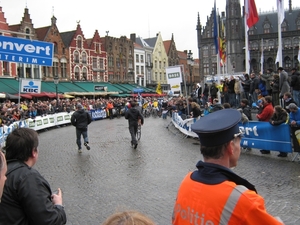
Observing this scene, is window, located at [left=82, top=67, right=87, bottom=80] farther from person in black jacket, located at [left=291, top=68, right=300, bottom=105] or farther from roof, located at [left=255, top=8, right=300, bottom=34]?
roof, located at [left=255, top=8, right=300, bottom=34]

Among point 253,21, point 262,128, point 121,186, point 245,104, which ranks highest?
point 253,21

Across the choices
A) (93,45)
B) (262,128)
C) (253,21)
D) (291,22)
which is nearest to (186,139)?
(262,128)

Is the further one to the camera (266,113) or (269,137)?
(266,113)

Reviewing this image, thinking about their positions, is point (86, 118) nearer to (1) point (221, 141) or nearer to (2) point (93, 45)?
(1) point (221, 141)

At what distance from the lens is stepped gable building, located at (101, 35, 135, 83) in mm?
63594

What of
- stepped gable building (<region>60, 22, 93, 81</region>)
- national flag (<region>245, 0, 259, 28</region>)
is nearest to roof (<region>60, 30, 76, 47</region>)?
stepped gable building (<region>60, 22, 93, 81</region>)

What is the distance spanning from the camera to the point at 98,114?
1315 inches

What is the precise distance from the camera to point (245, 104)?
497 inches

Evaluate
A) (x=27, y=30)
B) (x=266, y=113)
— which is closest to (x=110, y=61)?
(x=27, y=30)

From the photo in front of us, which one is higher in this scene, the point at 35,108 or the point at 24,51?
the point at 24,51

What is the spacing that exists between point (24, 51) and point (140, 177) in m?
5.71

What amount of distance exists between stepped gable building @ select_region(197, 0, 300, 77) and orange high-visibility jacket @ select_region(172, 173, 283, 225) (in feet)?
251

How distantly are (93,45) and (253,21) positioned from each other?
44.3m

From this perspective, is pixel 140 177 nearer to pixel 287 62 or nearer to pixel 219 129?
pixel 219 129
